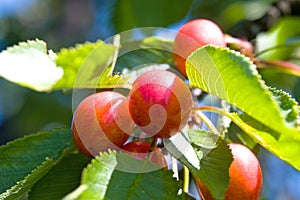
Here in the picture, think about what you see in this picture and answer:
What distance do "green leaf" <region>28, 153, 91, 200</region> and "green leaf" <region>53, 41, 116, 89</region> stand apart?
19 centimetres

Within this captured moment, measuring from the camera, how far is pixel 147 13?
2105 mm

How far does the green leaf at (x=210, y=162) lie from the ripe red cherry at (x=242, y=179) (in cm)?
3

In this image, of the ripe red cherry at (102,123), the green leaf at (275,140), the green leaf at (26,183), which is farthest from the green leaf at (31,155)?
the green leaf at (275,140)

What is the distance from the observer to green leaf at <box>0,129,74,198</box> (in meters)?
1.05

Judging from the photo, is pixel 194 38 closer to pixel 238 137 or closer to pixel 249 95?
pixel 238 137

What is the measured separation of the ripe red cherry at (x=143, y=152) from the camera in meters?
0.95

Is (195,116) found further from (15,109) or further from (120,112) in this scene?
(15,109)

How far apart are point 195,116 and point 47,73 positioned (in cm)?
40

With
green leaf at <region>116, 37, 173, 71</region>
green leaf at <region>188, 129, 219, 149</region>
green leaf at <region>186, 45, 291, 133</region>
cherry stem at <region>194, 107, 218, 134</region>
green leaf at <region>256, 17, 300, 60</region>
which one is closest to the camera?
green leaf at <region>186, 45, 291, 133</region>

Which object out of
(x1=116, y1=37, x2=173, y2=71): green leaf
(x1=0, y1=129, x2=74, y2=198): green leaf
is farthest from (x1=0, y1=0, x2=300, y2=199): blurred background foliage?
(x1=0, y1=129, x2=74, y2=198): green leaf

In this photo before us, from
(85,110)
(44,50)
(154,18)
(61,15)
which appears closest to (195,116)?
(85,110)

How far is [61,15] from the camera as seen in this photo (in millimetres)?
4645

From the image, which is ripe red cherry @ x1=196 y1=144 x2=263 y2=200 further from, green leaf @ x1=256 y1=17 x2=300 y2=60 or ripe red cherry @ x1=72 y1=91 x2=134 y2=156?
green leaf @ x1=256 y1=17 x2=300 y2=60

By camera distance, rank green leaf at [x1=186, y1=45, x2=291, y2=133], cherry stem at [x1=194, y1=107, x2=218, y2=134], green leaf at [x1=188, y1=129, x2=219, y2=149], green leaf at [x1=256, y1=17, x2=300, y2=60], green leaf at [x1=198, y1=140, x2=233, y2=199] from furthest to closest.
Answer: green leaf at [x1=256, y1=17, x2=300, y2=60], cherry stem at [x1=194, y1=107, x2=218, y2=134], green leaf at [x1=188, y1=129, x2=219, y2=149], green leaf at [x1=198, y1=140, x2=233, y2=199], green leaf at [x1=186, y1=45, x2=291, y2=133]
